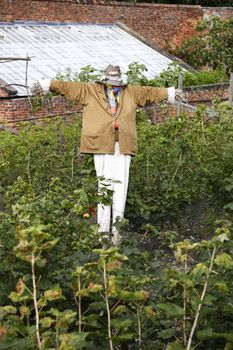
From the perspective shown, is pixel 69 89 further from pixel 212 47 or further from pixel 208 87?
pixel 212 47

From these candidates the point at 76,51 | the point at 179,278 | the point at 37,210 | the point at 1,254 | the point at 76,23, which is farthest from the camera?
the point at 76,23

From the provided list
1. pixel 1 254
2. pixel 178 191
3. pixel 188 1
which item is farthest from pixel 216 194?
pixel 188 1

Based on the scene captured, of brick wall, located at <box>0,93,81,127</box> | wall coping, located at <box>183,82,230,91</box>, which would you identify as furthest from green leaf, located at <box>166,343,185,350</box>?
wall coping, located at <box>183,82,230,91</box>

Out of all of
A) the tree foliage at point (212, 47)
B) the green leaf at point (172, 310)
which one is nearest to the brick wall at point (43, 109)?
the tree foliage at point (212, 47)

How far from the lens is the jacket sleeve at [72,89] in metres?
6.62

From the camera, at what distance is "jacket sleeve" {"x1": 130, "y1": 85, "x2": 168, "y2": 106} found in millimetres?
6793

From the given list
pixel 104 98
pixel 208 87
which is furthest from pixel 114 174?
pixel 208 87

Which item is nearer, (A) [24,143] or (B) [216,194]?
(B) [216,194]

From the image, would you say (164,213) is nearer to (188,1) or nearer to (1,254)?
(1,254)

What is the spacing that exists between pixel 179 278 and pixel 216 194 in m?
3.94

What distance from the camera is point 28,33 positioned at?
1722 cm

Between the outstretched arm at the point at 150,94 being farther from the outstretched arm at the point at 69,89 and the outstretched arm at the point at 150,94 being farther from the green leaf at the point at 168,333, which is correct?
the green leaf at the point at 168,333

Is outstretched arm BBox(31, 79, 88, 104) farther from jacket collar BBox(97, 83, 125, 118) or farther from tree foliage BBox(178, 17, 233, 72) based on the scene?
tree foliage BBox(178, 17, 233, 72)

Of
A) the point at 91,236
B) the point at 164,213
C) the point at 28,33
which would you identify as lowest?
the point at 164,213
